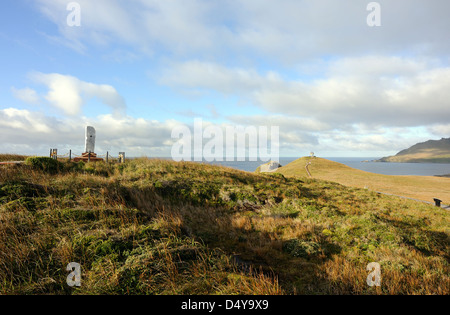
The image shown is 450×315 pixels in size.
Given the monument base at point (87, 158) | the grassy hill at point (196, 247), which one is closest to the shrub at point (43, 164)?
the grassy hill at point (196, 247)

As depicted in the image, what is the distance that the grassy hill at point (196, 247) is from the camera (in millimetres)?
4684

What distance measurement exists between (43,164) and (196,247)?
1620 cm

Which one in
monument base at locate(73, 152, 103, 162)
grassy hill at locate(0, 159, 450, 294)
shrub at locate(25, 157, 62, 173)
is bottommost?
grassy hill at locate(0, 159, 450, 294)

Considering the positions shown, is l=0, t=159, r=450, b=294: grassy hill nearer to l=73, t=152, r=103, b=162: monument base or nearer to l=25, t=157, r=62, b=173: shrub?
l=25, t=157, r=62, b=173: shrub

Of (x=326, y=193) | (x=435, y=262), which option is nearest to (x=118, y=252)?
(x=435, y=262)

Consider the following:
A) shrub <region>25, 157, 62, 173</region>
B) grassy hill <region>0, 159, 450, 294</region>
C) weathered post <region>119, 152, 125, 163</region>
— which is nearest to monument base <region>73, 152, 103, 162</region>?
weathered post <region>119, 152, 125, 163</region>

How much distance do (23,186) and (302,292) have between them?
11.0m

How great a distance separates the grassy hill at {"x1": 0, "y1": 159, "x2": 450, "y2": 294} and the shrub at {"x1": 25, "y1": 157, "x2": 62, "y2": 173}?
2190mm

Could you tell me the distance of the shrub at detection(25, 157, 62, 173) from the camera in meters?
15.4

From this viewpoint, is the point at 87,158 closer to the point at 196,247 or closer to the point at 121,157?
the point at 121,157

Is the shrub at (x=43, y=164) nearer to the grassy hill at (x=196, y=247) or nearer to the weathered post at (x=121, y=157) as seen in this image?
the grassy hill at (x=196, y=247)

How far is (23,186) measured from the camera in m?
8.74

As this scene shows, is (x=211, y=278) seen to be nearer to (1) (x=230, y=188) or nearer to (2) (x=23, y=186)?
(2) (x=23, y=186)

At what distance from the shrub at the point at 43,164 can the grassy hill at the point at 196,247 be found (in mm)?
2190
